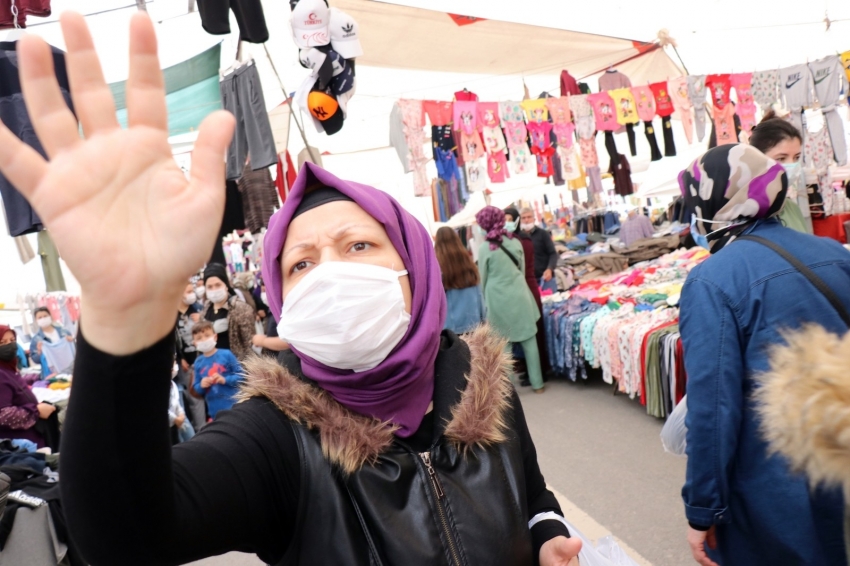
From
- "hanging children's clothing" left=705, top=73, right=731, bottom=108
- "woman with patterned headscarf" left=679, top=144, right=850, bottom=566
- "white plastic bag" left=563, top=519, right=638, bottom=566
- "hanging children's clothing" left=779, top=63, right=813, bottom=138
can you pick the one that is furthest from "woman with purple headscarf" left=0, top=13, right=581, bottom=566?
"hanging children's clothing" left=779, top=63, right=813, bottom=138

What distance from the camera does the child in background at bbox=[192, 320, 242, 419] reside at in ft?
15.9

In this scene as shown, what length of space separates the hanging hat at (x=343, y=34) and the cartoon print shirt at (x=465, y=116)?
2.90 m

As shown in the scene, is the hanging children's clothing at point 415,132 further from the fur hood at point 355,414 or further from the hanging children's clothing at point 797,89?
the fur hood at point 355,414

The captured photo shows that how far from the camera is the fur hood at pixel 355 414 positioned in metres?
1.02

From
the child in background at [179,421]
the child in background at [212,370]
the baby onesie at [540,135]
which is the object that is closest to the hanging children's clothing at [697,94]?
the baby onesie at [540,135]

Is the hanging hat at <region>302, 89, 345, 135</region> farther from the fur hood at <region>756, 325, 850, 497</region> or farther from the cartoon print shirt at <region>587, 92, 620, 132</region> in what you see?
the cartoon print shirt at <region>587, 92, 620, 132</region>

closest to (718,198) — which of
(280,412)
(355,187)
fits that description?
(355,187)

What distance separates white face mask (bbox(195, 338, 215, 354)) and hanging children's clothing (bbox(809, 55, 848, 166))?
8419 millimetres

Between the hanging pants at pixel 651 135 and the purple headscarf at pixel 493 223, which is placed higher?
the hanging pants at pixel 651 135

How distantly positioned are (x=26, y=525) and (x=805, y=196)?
8698 millimetres

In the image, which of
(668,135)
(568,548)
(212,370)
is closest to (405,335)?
(568,548)

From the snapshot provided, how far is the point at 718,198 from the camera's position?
1.71 meters

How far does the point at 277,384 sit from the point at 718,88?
29.0 feet

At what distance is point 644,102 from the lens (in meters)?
7.70
